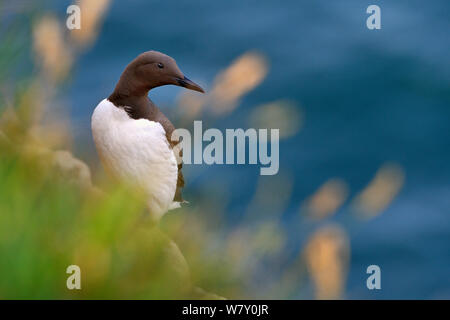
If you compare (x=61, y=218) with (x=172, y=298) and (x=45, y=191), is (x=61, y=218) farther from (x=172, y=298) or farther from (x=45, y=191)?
(x=172, y=298)

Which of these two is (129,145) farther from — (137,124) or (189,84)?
(189,84)

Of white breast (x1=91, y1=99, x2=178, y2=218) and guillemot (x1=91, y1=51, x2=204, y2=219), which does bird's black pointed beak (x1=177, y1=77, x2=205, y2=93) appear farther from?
white breast (x1=91, y1=99, x2=178, y2=218)

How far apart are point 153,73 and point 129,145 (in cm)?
64

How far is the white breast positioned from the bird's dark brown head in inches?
11.5

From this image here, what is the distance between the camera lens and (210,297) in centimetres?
549

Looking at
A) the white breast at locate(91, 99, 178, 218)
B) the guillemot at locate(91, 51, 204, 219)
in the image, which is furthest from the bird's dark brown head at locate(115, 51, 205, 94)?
the white breast at locate(91, 99, 178, 218)

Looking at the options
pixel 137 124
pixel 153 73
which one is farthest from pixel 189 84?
pixel 137 124

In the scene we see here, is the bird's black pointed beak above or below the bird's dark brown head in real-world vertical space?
below

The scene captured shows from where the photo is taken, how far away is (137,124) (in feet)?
23.3

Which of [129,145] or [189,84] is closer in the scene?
[189,84]

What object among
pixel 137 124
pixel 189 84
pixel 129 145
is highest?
pixel 189 84

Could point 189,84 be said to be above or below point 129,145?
above

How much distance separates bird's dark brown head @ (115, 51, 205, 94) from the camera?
22.7ft
